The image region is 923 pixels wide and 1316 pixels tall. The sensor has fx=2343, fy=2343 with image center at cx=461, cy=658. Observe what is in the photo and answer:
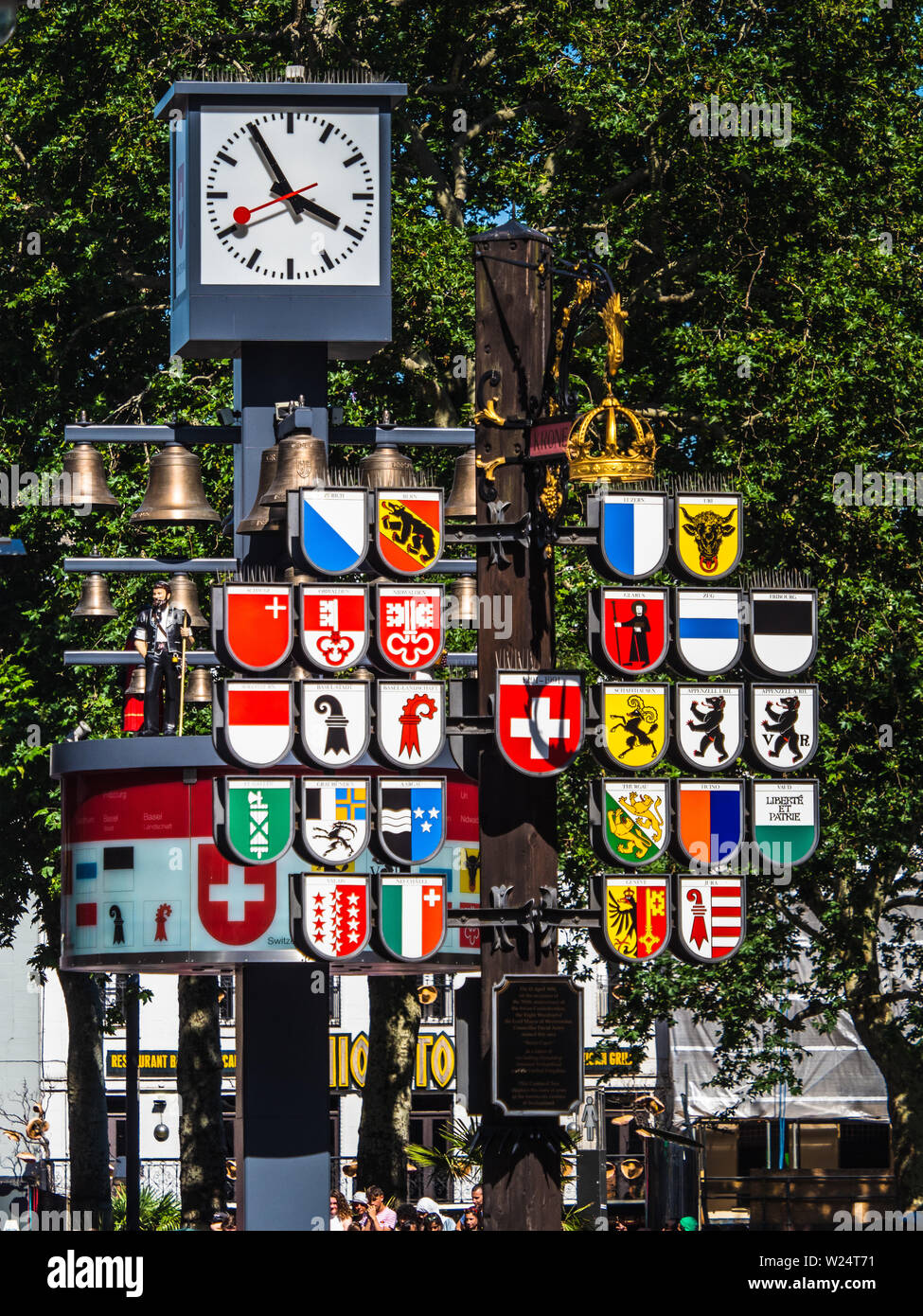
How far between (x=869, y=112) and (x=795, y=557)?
6817 millimetres

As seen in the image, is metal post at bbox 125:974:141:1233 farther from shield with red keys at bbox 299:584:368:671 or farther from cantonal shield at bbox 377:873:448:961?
shield with red keys at bbox 299:584:368:671

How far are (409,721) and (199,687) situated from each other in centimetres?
1218

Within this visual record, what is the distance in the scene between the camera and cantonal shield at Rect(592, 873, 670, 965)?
1243 cm

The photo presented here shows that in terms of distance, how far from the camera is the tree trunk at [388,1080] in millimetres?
30844

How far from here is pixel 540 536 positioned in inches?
490

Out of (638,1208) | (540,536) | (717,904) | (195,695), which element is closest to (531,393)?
(540,536)

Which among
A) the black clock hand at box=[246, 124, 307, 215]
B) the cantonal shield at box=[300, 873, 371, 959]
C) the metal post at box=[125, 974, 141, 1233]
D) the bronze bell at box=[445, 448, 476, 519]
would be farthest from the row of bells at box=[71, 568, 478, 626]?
the cantonal shield at box=[300, 873, 371, 959]

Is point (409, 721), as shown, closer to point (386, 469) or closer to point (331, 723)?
point (331, 723)

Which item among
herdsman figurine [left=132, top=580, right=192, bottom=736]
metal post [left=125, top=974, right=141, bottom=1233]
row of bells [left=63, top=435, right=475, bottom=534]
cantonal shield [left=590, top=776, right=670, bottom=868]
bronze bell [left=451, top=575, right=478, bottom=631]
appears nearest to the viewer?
cantonal shield [left=590, top=776, right=670, bottom=868]

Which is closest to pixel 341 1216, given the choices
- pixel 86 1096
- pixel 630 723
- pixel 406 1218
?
pixel 406 1218

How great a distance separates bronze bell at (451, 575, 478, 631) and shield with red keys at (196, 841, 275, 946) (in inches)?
178

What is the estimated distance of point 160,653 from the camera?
64.5 feet
